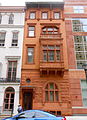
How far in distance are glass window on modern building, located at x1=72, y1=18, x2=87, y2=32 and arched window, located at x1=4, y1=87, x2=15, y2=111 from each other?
43.4 feet

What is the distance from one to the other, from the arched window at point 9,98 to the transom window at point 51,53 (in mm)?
5984

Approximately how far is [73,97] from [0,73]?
1016 centimetres

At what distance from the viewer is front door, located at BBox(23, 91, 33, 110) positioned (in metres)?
16.4

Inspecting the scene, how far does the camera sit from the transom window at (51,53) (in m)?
17.8

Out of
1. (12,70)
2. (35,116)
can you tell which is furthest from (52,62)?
(35,116)

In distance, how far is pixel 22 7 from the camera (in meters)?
22.1

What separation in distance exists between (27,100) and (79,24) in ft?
46.8

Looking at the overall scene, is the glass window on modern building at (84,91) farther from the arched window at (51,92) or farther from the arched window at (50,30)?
the arched window at (50,30)

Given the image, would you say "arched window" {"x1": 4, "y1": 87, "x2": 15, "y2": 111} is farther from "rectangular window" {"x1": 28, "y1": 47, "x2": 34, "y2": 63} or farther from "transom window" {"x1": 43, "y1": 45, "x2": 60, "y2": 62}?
"transom window" {"x1": 43, "y1": 45, "x2": 60, "y2": 62}

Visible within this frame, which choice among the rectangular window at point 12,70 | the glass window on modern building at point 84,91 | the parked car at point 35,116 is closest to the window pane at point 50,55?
the rectangular window at point 12,70

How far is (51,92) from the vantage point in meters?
16.8

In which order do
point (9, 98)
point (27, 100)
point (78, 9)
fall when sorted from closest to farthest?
point (9, 98)
point (27, 100)
point (78, 9)

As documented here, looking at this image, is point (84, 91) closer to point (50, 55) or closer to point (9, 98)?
point (50, 55)

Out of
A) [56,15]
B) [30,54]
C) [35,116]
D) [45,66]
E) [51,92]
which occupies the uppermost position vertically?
[56,15]
